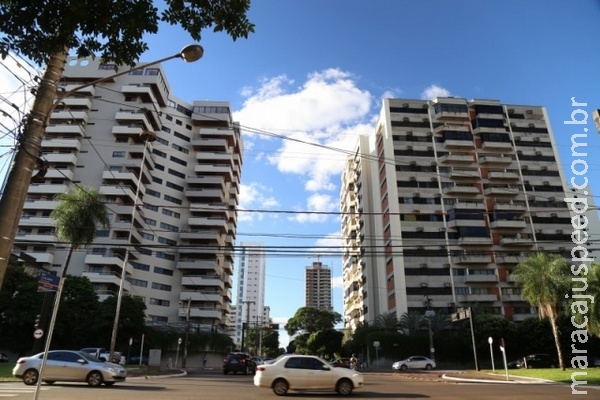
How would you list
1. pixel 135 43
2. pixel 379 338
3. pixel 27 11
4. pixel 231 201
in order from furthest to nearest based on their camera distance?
pixel 231 201
pixel 379 338
pixel 135 43
pixel 27 11

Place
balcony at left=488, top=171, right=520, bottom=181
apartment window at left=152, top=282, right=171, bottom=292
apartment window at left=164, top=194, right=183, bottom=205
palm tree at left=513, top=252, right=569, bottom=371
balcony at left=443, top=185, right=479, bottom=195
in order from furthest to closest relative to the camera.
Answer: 1. apartment window at left=164, top=194, right=183, bottom=205
2. balcony at left=488, top=171, right=520, bottom=181
3. balcony at left=443, top=185, right=479, bottom=195
4. apartment window at left=152, top=282, right=171, bottom=292
5. palm tree at left=513, top=252, right=569, bottom=371

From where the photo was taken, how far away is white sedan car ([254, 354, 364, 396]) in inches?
547

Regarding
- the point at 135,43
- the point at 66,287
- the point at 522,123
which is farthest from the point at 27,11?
the point at 522,123

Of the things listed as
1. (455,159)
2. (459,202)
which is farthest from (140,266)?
(455,159)

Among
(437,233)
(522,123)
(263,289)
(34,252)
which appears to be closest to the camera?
(34,252)

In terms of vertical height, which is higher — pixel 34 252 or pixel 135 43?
pixel 34 252

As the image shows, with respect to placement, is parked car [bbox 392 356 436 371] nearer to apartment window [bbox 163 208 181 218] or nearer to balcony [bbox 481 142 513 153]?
balcony [bbox 481 142 513 153]

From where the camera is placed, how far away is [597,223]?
75.6 metres

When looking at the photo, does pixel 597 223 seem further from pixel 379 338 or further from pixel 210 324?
pixel 210 324

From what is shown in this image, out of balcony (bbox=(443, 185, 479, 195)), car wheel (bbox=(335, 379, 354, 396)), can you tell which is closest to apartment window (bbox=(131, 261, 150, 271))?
balcony (bbox=(443, 185, 479, 195))

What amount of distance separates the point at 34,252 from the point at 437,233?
199 feet

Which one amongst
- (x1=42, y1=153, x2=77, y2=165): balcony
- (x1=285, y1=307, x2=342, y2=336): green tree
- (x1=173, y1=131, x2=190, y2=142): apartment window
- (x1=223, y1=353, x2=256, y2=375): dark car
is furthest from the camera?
(x1=285, y1=307, x2=342, y2=336): green tree

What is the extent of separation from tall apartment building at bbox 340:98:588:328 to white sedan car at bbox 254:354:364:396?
4648 centimetres

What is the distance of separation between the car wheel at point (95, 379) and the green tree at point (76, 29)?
12.3 meters
